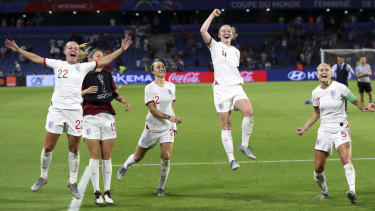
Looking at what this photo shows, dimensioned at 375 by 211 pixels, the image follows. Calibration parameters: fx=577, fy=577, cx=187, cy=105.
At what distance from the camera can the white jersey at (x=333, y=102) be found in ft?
29.6

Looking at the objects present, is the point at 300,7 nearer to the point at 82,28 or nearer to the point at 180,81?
the point at 180,81

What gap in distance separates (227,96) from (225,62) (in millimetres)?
640

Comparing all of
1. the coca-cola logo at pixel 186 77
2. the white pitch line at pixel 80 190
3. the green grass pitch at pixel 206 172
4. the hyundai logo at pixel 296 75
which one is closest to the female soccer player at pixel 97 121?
the white pitch line at pixel 80 190

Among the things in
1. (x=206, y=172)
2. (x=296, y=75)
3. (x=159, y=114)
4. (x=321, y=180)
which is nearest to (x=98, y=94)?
(x=159, y=114)

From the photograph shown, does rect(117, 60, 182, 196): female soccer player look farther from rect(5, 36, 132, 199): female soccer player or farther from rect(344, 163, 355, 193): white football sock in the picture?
rect(344, 163, 355, 193): white football sock

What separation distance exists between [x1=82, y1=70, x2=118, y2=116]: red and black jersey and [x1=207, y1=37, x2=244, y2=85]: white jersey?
2.39m

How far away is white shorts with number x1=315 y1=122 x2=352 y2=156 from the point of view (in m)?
8.91

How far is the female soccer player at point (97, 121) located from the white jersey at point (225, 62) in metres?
2.39

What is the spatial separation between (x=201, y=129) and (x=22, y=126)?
6.43 metres

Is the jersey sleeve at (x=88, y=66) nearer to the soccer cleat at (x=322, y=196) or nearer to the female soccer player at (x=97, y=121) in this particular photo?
the female soccer player at (x=97, y=121)

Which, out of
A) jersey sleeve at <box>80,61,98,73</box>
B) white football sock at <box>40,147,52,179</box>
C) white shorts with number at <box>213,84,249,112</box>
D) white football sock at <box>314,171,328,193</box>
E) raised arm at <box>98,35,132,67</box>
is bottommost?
white football sock at <box>314,171,328,193</box>

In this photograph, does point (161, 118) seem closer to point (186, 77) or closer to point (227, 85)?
point (227, 85)

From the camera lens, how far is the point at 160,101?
388 inches

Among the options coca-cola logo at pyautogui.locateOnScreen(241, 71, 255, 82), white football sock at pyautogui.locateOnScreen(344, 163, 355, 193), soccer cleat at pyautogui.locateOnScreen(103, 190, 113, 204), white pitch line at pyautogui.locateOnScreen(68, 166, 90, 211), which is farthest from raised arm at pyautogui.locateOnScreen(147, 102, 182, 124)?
coca-cola logo at pyautogui.locateOnScreen(241, 71, 255, 82)
